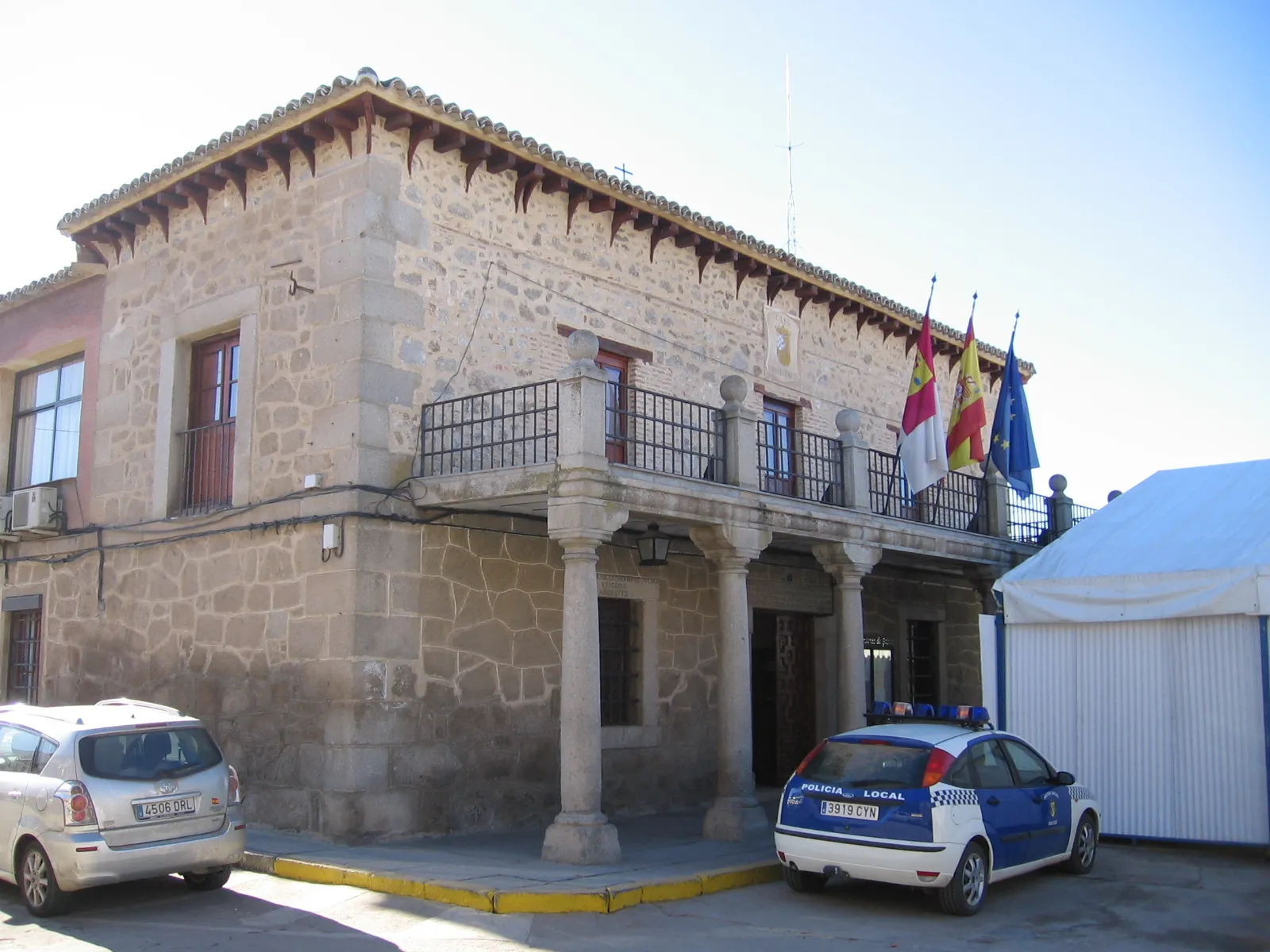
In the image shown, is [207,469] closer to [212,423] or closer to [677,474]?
[212,423]

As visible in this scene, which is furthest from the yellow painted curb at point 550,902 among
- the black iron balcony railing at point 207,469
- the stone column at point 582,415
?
the black iron balcony railing at point 207,469

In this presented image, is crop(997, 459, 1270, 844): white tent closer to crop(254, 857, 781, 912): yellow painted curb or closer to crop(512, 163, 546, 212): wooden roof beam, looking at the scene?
crop(254, 857, 781, 912): yellow painted curb

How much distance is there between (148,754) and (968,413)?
10228 millimetres

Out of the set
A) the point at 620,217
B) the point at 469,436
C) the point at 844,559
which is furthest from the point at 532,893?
the point at 620,217

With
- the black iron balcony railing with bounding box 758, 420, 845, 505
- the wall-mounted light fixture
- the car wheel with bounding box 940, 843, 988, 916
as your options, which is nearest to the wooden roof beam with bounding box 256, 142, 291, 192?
the wall-mounted light fixture

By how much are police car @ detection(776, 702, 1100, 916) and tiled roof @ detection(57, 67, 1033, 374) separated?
664 cm

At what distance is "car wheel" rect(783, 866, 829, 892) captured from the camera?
8.94 meters

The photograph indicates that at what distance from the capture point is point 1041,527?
16.8 meters

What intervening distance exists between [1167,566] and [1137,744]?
168 centimetres

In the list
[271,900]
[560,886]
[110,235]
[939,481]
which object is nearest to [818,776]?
[560,886]

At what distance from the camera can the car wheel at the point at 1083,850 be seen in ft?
32.1

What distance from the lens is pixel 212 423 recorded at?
12953 mm

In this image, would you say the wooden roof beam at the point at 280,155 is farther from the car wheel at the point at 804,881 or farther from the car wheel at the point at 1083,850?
the car wheel at the point at 1083,850

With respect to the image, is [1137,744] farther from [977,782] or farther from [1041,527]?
[1041,527]
